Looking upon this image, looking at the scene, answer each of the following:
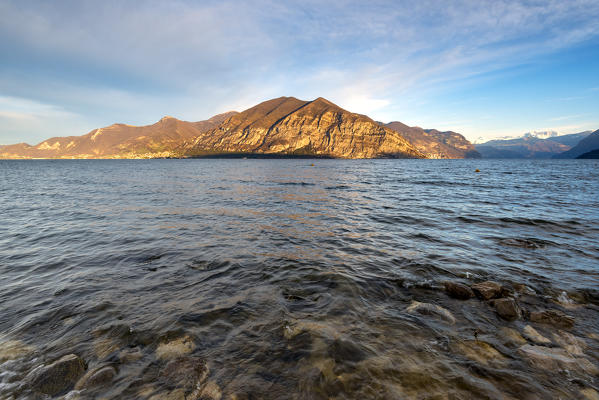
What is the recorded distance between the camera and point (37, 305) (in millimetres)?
8375

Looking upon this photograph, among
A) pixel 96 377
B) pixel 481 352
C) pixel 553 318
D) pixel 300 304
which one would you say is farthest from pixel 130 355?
pixel 553 318

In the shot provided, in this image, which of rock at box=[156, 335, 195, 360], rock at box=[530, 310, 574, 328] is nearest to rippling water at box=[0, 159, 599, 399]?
rock at box=[156, 335, 195, 360]

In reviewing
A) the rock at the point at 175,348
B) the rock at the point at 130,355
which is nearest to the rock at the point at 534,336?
the rock at the point at 175,348

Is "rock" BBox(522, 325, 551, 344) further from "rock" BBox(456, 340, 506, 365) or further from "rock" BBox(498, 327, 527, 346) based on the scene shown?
"rock" BBox(456, 340, 506, 365)

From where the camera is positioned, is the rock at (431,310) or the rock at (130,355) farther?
the rock at (431,310)

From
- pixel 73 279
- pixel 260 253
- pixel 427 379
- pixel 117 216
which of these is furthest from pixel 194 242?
pixel 427 379

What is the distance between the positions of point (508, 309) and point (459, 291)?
140cm

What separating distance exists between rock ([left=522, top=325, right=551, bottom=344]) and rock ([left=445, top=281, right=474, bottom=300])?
178 cm

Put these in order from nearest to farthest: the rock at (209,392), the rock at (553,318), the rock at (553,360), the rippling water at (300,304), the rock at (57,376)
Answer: the rock at (209,392), the rock at (57,376), the rippling water at (300,304), the rock at (553,360), the rock at (553,318)

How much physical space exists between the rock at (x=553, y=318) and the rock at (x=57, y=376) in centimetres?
1257

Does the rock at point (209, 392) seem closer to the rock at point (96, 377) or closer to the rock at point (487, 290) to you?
the rock at point (96, 377)

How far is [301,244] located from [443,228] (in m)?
10.9

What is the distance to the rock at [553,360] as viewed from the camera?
5691 mm

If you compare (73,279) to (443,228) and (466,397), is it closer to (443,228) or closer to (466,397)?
(466,397)
